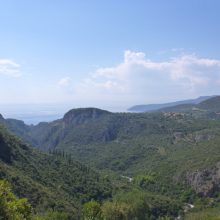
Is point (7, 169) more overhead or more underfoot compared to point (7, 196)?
more underfoot

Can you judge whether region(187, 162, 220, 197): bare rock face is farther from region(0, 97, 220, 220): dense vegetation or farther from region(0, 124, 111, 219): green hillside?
region(0, 124, 111, 219): green hillside

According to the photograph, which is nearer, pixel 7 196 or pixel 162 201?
pixel 7 196

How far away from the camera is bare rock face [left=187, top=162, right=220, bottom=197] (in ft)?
398

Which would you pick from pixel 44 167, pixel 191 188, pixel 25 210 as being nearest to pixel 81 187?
pixel 44 167

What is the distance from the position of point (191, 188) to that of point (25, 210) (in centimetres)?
9607

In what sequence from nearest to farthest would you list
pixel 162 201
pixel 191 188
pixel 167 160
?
1. pixel 162 201
2. pixel 191 188
3. pixel 167 160

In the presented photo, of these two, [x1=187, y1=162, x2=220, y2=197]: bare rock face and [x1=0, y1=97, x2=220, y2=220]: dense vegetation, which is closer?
[x1=0, y1=97, x2=220, y2=220]: dense vegetation

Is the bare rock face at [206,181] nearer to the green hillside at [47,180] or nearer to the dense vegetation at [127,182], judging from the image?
the dense vegetation at [127,182]

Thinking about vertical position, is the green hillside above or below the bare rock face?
above

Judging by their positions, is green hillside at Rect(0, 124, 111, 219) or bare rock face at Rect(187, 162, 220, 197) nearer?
green hillside at Rect(0, 124, 111, 219)

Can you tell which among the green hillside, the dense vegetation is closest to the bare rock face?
the dense vegetation

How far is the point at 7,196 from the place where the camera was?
28.7 meters

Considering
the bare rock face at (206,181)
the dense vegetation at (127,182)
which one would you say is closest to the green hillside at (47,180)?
the dense vegetation at (127,182)

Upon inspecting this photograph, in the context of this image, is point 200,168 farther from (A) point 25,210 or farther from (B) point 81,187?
(A) point 25,210
